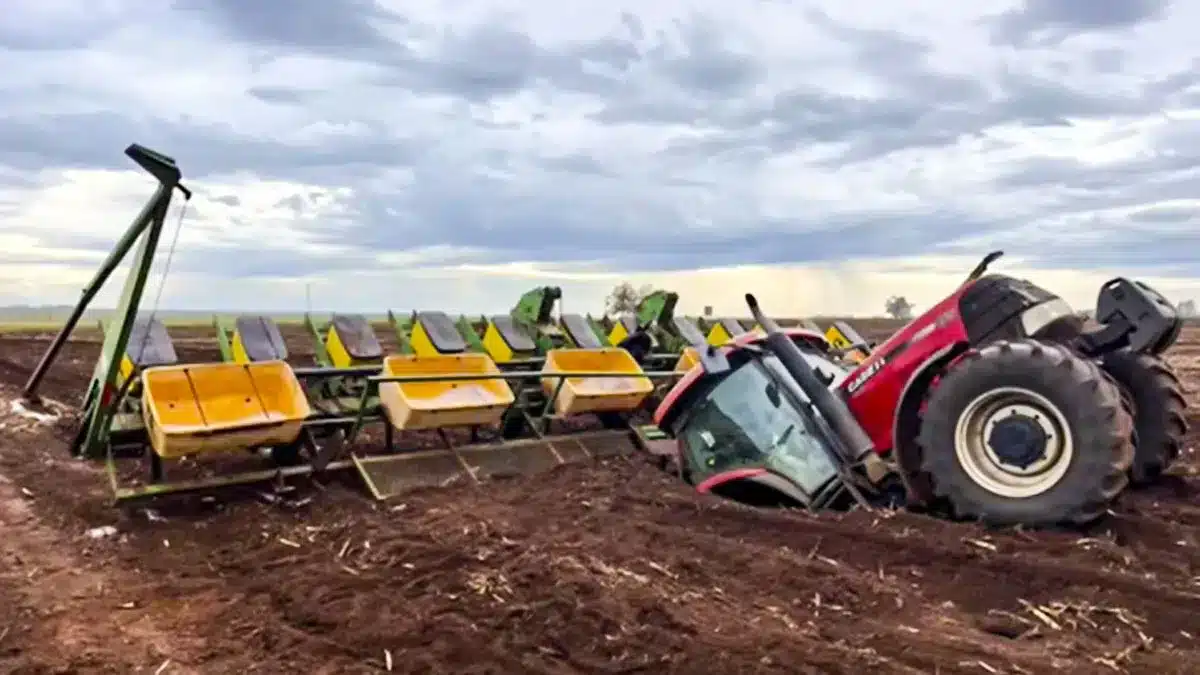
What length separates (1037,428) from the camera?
510 centimetres

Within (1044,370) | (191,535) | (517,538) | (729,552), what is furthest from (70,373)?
(1044,370)

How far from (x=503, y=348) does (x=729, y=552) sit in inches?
210

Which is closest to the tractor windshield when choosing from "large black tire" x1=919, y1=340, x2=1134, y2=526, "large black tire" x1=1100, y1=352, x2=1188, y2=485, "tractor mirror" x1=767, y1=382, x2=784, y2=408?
"tractor mirror" x1=767, y1=382, x2=784, y2=408

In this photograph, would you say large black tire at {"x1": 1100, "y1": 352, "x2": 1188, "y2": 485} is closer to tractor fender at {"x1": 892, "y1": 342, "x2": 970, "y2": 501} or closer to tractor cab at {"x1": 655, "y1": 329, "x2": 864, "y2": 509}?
tractor fender at {"x1": 892, "y1": 342, "x2": 970, "y2": 501}

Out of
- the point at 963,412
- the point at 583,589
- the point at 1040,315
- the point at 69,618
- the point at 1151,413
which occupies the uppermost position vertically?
the point at 1040,315

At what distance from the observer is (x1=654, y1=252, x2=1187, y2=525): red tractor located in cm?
497

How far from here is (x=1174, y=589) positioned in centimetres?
413

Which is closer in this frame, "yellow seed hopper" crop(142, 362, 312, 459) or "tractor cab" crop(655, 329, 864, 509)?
"tractor cab" crop(655, 329, 864, 509)

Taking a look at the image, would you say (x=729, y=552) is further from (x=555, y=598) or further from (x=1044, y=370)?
(x=1044, y=370)

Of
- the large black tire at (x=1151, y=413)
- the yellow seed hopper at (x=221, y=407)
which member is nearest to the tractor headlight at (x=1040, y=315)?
the large black tire at (x=1151, y=413)

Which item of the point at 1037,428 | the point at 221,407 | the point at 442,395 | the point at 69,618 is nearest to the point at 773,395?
the point at 1037,428

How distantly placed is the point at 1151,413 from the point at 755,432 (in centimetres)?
260

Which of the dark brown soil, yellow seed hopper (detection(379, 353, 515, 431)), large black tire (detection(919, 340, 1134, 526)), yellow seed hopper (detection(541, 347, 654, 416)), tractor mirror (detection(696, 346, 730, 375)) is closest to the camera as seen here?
the dark brown soil

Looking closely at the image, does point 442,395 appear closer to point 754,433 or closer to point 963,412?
point 754,433
